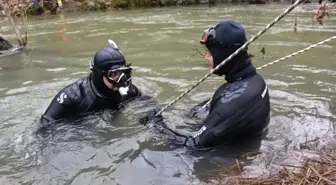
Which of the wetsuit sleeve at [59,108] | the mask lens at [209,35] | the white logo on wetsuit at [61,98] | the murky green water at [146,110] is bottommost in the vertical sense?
the murky green water at [146,110]

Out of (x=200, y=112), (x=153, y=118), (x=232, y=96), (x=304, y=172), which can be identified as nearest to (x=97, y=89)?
(x=153, y=118)

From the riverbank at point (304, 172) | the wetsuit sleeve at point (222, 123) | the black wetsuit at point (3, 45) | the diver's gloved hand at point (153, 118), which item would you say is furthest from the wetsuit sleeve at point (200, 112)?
the black wetsuit at point (3, 45)

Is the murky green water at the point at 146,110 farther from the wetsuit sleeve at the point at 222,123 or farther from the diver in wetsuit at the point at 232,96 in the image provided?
the diver in wetsuit at the point at 232,96

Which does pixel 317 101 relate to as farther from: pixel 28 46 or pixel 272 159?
pixel 28 46

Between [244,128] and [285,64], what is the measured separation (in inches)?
150

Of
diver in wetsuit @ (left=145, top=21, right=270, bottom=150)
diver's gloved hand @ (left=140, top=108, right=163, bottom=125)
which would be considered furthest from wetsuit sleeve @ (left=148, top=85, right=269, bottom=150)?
diver's gloved hand @ (left=140, top=108, right=163, bottom=125)

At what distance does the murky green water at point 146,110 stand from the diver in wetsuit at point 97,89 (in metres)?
0.17

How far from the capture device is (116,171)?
372cm

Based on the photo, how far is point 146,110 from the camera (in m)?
5.14

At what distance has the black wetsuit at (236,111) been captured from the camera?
143 inches

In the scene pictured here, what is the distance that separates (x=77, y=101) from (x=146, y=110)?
0.98 m

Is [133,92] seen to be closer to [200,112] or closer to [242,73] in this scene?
[200,112]

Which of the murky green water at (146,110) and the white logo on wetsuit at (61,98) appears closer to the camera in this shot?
the murky green water at (146,110)

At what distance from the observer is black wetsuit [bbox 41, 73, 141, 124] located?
4473 mm
